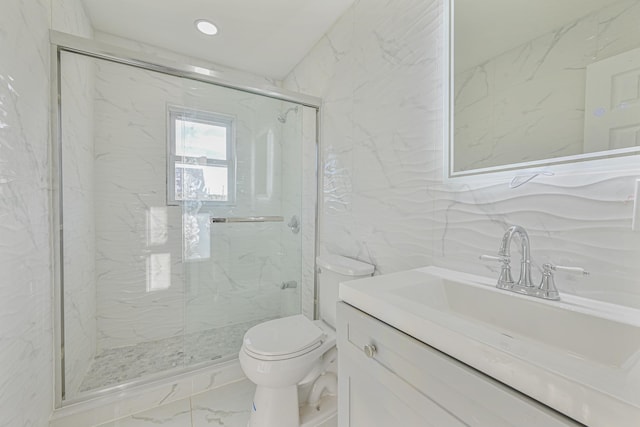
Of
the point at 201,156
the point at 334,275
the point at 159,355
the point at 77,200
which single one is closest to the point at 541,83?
the point at 334,275

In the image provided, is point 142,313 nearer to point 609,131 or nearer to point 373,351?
point 373,351

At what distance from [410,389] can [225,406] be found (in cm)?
134

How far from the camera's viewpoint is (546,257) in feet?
2.60

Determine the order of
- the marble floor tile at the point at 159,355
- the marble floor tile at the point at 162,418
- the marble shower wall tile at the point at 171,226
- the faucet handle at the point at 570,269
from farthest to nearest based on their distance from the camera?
1. the marble shower wall tile at the point at 171,226
2. the marble floor tile at the point at 159,355
3. the marble floor tile at the point at 162,418
4. the faucet handle at the point at 570,269

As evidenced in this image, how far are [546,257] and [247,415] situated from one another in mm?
1571

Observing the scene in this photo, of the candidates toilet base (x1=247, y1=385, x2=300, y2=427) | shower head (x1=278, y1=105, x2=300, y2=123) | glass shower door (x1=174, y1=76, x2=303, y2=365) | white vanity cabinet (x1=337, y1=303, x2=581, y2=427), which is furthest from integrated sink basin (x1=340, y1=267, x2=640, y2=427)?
shower head (x1=278, y1=105, x2=300, y2=123)

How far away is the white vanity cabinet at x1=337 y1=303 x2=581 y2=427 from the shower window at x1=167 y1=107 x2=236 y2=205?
5.12 ft

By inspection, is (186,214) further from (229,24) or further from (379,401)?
(379,401)

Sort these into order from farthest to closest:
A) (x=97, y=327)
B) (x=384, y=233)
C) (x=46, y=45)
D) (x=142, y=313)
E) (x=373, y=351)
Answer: (x=142, y=313)
(x=97, y=327)
(x=384, y=233)
(x=46, y=45)
(x=373, y=351)

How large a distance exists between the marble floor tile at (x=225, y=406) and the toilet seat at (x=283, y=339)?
49 cm

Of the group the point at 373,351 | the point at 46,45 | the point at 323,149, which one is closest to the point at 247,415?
the point at 373,351

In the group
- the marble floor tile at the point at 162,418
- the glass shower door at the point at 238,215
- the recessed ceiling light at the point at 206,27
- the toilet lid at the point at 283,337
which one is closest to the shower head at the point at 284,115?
the glass shower door at the point at 238,215

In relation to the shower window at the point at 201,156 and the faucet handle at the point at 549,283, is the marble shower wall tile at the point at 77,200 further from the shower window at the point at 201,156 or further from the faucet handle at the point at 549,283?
the faucet handle at the point at 549,283

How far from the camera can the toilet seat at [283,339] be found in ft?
3.82
